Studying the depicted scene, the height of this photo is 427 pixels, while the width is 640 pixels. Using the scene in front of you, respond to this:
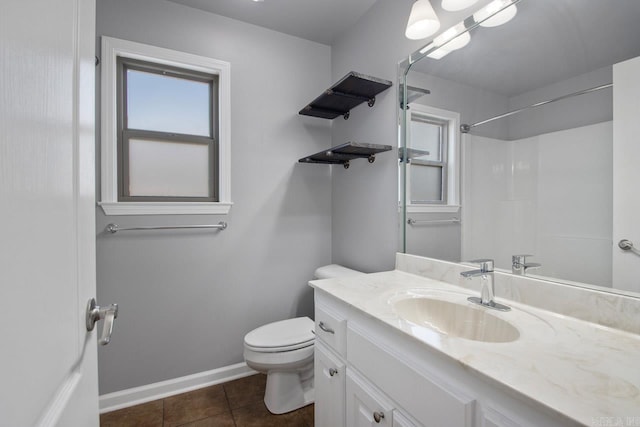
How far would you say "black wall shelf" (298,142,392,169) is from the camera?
5.42 feet

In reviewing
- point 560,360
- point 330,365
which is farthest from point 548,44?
point 330,365

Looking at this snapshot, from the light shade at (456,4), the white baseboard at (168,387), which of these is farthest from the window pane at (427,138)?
the white baseboard at (168,387)

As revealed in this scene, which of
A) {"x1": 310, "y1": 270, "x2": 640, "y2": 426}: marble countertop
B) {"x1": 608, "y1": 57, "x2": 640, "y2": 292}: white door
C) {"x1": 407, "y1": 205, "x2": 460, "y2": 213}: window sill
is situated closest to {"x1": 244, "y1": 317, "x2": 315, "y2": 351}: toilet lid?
{"x1": 310, "y1": 270, "x2": 640, "y2": 426}: marble countertop

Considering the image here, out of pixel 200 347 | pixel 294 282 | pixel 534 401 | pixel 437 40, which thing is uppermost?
pixel 437 40

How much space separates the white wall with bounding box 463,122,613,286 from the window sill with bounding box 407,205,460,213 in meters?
0.14

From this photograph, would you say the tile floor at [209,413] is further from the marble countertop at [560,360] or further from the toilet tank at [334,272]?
the marble countertop at [560,360]

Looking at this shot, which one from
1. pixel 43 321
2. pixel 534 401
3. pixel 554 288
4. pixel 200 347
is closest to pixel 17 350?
pixel 43 321

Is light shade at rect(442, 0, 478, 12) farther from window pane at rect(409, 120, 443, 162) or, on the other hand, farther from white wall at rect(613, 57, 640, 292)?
white wall at rect(613, 57, 640, 292)

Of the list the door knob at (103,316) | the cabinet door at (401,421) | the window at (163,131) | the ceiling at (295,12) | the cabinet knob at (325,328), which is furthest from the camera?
the ceiling at (295,12)

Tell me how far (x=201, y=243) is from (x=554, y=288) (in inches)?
73.8

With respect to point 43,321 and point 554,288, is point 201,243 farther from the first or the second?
point 554,288

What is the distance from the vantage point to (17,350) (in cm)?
35

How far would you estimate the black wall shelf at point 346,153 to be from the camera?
Result: 165 cm

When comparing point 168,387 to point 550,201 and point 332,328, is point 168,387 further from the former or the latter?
point 550,201
